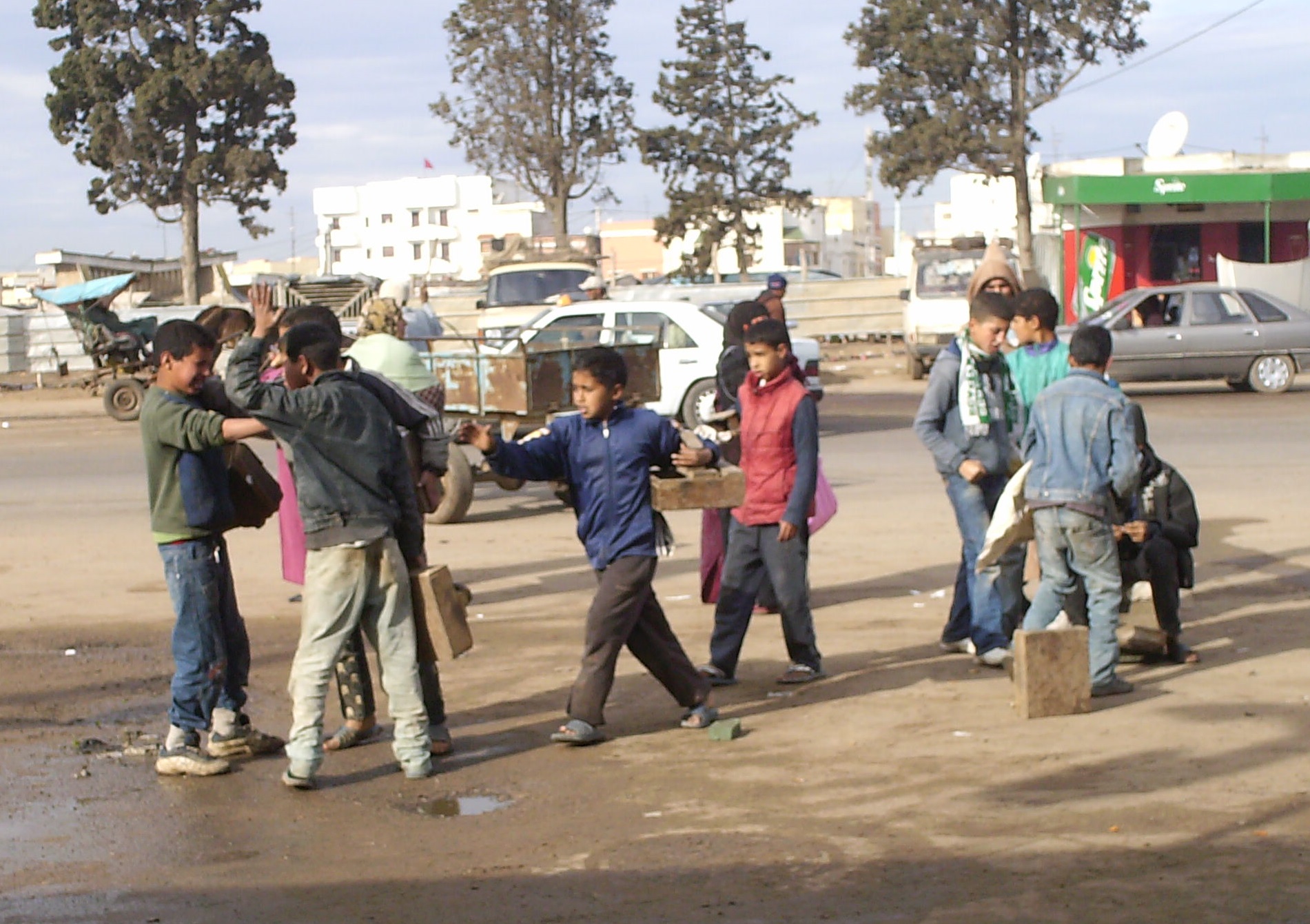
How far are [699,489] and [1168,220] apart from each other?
32.7 meters

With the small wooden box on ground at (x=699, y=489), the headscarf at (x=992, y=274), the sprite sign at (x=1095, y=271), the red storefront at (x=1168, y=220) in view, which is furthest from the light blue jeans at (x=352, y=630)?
the sprite sign at (x=1095, y=271)

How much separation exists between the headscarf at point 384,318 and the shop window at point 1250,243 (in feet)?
106

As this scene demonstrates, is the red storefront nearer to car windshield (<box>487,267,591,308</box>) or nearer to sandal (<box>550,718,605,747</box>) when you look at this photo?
car windshield (<box>487,267,591,308</box>)

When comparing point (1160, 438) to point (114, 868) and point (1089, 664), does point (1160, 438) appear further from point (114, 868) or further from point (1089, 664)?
point (114, 868)

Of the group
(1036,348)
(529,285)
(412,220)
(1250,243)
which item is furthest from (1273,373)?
(412,220)

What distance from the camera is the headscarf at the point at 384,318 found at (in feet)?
28.3

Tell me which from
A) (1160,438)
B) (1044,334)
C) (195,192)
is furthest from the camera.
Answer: (195,192)

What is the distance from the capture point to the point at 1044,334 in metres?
8.02

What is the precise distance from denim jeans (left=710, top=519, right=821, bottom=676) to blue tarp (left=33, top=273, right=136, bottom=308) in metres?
20.1

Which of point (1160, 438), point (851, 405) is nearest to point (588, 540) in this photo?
point (1160, 438)

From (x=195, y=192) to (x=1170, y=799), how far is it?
40036 millimetres

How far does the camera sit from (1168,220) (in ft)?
121

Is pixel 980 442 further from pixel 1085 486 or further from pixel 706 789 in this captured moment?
pixel 706 789

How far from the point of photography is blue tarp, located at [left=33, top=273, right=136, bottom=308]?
25750mm
